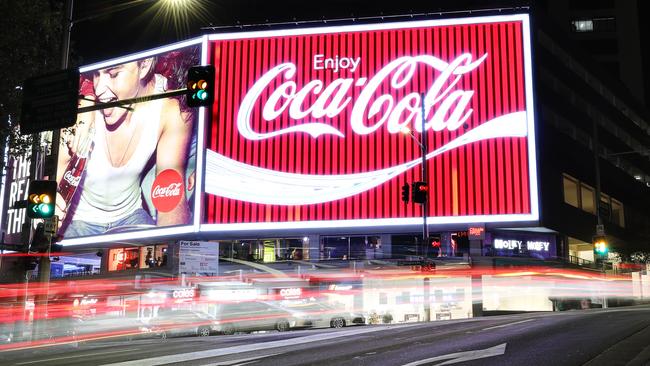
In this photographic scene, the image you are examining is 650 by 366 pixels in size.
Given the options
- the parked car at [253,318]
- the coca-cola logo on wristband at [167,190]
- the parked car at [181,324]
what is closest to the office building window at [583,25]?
the coca-cola logo on wristband at [167,190]

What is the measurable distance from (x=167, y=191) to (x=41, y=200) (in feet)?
95.6

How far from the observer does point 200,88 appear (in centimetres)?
1516

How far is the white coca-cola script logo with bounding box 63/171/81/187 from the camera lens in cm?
5216

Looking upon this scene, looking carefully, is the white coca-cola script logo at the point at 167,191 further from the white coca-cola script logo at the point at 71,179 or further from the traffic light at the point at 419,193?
the traffic light at the point at 419,193

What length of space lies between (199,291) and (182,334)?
318 cm

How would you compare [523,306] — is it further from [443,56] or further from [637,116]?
[637,116]

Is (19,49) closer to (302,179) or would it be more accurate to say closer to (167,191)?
(302,179)

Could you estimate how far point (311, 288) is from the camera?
37812 mm

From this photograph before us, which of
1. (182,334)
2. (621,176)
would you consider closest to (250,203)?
(182,334)

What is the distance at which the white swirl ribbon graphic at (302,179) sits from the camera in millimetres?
41781

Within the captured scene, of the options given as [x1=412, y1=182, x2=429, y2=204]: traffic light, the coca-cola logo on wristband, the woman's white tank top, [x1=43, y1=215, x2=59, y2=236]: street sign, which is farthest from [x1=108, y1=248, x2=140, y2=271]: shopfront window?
[x1=43, y1=215, x2=59, y2=236]: street sign

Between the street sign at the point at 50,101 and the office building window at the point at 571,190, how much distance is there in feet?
135

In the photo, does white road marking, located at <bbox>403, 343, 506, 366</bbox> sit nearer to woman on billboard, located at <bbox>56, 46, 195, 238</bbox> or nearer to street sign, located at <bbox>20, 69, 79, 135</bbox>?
street sign, located at <bbox>20, 69, 79, 135</bbox>

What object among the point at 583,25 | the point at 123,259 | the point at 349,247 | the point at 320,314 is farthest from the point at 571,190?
the point at 583,25
